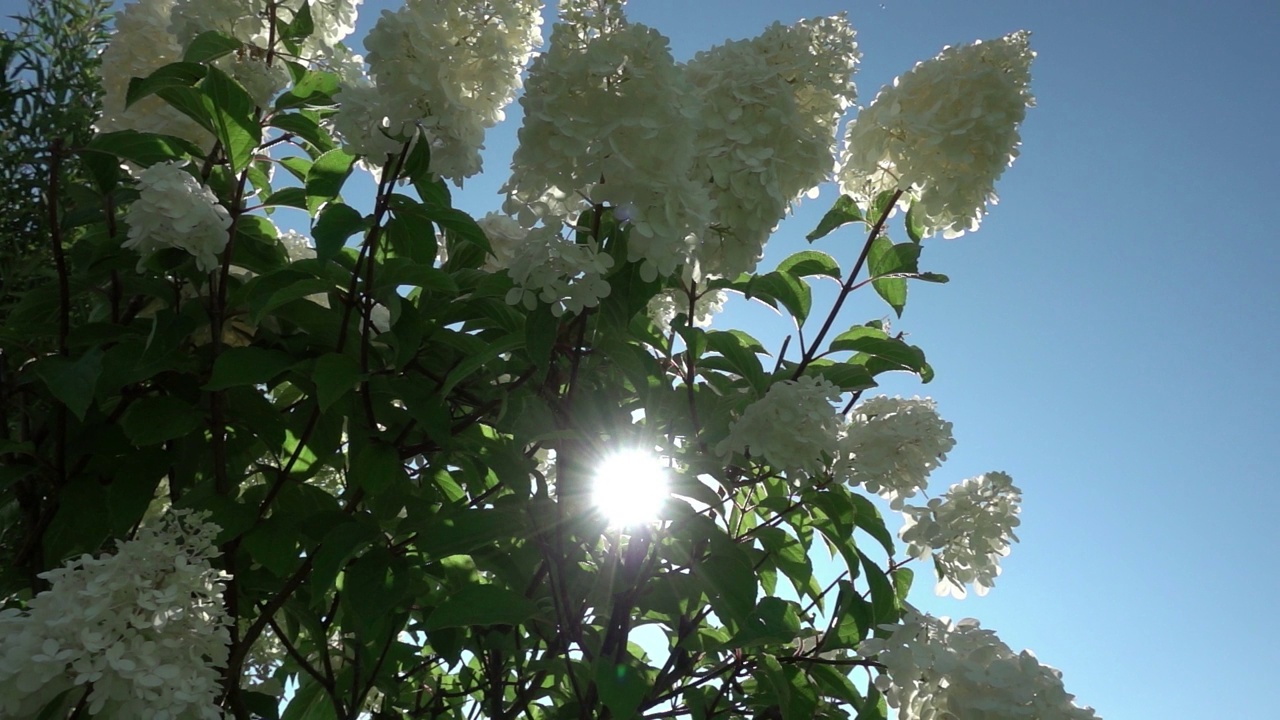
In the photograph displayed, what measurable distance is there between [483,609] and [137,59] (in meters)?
1.53

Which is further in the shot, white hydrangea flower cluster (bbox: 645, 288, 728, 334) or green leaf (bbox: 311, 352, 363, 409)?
white hydrangea flower cluster (bbox: 645, 288, 728, 334)

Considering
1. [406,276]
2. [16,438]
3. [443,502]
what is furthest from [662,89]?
[16,438]

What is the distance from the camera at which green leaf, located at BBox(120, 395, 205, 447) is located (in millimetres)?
1886

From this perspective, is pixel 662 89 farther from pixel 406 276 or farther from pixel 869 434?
pixel 869 434

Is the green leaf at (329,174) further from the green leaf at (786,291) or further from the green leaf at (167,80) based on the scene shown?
the green leaf at (786,291)

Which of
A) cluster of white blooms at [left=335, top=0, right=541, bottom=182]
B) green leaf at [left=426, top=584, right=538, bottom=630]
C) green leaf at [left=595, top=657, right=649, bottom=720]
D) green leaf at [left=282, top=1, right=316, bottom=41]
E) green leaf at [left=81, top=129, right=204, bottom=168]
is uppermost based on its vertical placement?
green leaf at [left=282, top=1, right=316, bottom=41]

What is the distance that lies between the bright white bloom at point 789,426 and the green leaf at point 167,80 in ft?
4.26

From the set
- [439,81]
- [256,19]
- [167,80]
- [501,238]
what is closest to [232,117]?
[167,80]

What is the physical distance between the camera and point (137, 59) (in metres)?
2.23

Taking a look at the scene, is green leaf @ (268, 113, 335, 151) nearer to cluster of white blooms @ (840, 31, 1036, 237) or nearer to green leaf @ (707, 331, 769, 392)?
green leaf @ (707, 331, 769, 392)

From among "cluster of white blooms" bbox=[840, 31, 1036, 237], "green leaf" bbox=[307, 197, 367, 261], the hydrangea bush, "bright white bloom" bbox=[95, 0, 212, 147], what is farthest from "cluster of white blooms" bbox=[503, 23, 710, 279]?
"bright white bloom" bbox=[95, 0, 212, 147]

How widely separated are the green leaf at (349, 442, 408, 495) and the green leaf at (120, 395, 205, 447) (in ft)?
1.11

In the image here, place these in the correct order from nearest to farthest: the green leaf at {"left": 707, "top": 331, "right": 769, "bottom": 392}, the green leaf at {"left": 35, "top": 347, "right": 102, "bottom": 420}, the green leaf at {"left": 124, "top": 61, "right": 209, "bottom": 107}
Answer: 1. the green leaf at {"left": 35, "top": 347, "right": 102, "bottom": 420}
2. the green leaf at {"left": 124, "top": 61, "right": 209, "bottom": 107}
3. the green leaf at {"left": 707, "top": 331, "right": 769, "bottom": 392}

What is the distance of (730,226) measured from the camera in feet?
5.51
